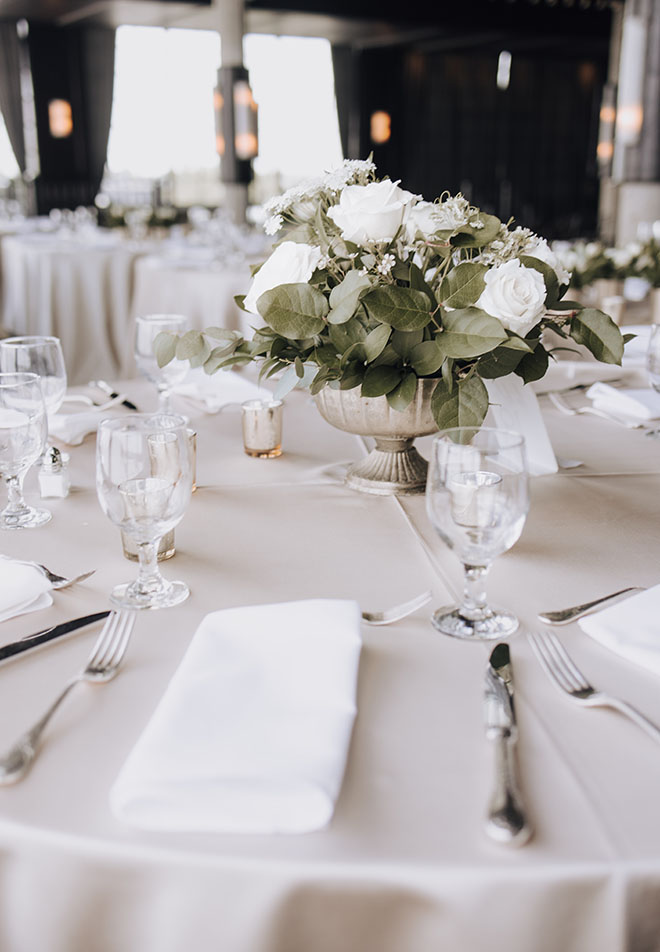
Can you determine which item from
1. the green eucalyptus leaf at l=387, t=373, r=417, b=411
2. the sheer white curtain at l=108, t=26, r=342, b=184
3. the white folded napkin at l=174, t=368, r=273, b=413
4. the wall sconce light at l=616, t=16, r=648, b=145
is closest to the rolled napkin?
the white folded napkin at l=174, t=368, r=273, b=413

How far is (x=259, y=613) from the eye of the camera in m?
0.90

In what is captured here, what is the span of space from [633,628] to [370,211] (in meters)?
0.62

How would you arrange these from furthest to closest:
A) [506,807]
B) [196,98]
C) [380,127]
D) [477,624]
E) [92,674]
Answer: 1. [380,127]
2. [196,98]
3. [477,624]
4. [92,674]
5. [506,807]

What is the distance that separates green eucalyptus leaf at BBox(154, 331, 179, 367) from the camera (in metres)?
1.37

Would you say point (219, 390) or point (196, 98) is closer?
point (219, 390)

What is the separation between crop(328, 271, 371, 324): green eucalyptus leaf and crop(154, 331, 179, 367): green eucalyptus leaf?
1.10 feet

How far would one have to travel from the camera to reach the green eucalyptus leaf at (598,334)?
121cm

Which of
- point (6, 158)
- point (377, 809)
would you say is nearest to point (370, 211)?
point (377, 809)

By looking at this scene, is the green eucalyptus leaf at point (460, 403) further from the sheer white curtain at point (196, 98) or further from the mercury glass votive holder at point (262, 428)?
the sheer white curtain at point (196, 98)

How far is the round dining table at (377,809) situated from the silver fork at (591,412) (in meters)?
0.72

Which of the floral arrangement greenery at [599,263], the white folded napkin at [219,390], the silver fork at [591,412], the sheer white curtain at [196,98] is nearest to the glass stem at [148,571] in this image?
A: the white folded napkin at [219,390]

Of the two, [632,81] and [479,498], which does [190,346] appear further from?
[632,81]

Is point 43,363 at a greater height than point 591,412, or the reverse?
point 43,363

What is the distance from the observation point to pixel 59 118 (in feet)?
41.5
